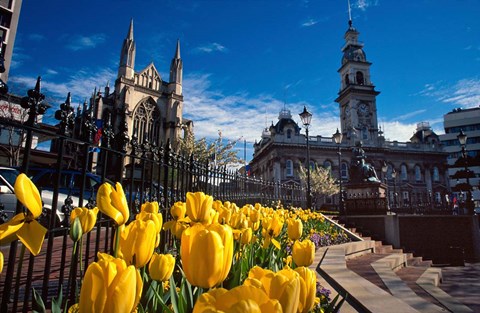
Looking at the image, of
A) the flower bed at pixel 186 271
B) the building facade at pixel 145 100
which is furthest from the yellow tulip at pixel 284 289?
the building facade at pixel 145 100

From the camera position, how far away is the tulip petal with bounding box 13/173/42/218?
2.82 feet

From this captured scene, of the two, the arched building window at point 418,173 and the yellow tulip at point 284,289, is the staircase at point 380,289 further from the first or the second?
the arched building window at point 418,173

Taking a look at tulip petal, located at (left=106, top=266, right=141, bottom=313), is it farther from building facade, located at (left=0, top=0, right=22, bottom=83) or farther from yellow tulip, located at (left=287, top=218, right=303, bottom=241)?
building facade, located at (left=0, top=0, right=22, bottom=83)

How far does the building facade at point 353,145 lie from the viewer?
4119 centimetres

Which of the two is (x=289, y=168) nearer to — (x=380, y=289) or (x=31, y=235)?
(x=380, y=289)

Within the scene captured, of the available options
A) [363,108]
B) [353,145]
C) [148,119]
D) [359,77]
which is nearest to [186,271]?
[148,119]

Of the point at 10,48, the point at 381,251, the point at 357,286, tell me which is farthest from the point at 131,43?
the point at 357,286

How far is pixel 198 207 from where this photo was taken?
1449 millimetres

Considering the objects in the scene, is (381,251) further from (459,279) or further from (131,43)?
(131,43)

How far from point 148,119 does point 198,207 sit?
35.7 meters

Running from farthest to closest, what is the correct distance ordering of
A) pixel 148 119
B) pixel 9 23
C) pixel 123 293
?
1. pixel 148 119
2. pixel 9 23
3. pixel 123 293

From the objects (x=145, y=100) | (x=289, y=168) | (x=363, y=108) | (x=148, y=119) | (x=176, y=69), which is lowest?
(x=289, y=168)

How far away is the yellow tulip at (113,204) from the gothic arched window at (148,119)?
3432cm

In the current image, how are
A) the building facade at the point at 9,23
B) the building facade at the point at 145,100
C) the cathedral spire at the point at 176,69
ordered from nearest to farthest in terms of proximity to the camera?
the building facade at the point at 9,23 < the building facade at the point at 145,100 < the cathedral spire at the point at 176,69
